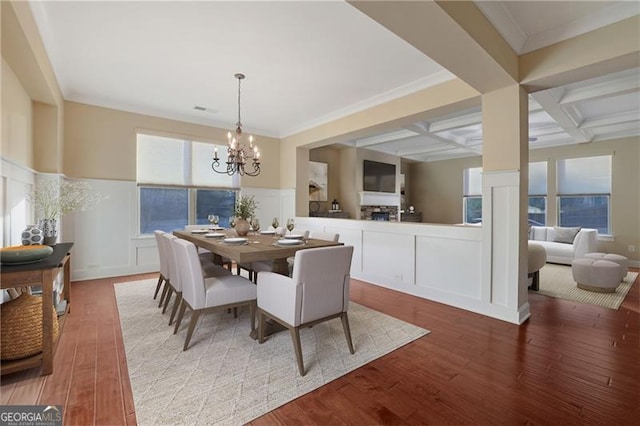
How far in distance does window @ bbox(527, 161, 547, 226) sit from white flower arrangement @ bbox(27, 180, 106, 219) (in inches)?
351

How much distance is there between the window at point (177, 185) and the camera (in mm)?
4934

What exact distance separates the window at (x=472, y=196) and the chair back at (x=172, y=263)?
828cm

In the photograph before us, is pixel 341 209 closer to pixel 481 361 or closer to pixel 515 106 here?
pixel 515 106

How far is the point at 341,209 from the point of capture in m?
7.72

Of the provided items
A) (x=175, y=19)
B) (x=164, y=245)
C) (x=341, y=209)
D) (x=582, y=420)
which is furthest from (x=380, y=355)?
(x=341, y=209)

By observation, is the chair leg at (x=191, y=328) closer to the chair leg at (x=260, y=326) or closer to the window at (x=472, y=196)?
the chair leg at (x=260, y=326)

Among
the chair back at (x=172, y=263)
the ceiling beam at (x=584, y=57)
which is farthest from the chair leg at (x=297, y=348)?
the ceiling beam at (x=584, y=57)

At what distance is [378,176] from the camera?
8.01 metres

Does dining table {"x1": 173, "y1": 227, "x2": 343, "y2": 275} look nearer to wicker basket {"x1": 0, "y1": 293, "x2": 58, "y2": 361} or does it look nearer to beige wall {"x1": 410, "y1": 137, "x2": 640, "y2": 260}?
wicker basket {"x1": 0, "y1": 293, "x2": 58, "y2": 361}

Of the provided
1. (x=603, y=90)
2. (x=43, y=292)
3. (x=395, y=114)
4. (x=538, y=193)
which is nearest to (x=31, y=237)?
(x=43, y=292)

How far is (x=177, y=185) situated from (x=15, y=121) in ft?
7.91

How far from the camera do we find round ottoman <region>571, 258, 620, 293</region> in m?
3.90

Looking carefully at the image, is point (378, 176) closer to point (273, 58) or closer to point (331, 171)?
point (331, 171)

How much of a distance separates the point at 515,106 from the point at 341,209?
16.7ft
